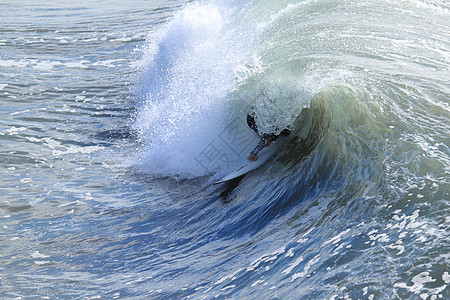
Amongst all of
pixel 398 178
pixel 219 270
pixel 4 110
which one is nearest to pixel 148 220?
pixel 219 270

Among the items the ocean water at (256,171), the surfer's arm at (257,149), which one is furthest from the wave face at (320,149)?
the surfer's arm at (257,149)

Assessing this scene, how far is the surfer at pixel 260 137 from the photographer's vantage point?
659cm

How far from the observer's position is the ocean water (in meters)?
4.02

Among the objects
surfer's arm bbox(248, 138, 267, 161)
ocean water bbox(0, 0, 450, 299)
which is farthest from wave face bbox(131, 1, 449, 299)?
surfer's arm bbox(248, 138, 267, 161)

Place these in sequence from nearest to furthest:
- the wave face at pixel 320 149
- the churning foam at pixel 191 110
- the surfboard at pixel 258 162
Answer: the wave face at pixel 320 149 → the surfboard at pixel 258 162 → the churning foam at pixel 191 110

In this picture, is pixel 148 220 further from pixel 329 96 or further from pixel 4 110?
pixel 4 110

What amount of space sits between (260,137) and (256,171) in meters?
0.51

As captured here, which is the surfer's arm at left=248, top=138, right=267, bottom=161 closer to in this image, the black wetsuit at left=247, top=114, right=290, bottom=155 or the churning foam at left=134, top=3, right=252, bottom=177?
the black wetsuit at left=247, top=114, right=290, bottom=155

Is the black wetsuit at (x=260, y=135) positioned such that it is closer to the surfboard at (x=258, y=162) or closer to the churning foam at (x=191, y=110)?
the surfboard at (x=258, y=162)

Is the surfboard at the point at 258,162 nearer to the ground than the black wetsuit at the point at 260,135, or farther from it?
nearer to the ground

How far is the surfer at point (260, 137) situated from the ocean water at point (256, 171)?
0.32 feet

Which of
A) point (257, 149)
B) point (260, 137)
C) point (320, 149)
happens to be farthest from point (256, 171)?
point (320, 149)

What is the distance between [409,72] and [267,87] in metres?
1.94

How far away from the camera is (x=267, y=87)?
6895mm
